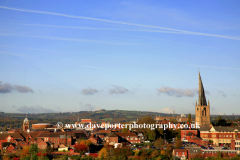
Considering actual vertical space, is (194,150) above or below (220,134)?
below

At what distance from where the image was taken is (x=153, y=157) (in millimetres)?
63781

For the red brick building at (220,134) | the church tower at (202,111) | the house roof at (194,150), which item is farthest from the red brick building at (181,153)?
the church tower at (202,111)

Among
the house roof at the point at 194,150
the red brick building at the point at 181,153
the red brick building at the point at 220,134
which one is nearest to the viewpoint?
the red brick building at the point at 181,153

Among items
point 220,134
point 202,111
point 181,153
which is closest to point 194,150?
point 181,153

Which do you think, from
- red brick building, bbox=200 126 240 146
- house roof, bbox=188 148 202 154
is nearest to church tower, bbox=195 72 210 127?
red brick building, bbox=200 126 240 146

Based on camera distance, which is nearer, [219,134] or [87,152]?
[87,152]

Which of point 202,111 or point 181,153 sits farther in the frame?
point 202,111

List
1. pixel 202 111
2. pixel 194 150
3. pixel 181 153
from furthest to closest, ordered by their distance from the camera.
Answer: pixel 202 111 < pixel 194 150 < pixel 181 153

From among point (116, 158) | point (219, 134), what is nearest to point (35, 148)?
point (116, 158)

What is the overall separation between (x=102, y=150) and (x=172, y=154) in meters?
12.7

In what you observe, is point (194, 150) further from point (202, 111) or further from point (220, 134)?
point (202, 111)

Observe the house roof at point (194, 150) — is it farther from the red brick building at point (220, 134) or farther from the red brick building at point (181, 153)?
the red brick building at point (220, 134)

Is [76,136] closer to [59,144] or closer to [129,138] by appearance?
[59,144]

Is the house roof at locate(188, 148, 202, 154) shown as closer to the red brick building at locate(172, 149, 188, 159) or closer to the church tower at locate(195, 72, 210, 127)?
the red brick building at locate(172, 149, 188, 159)
